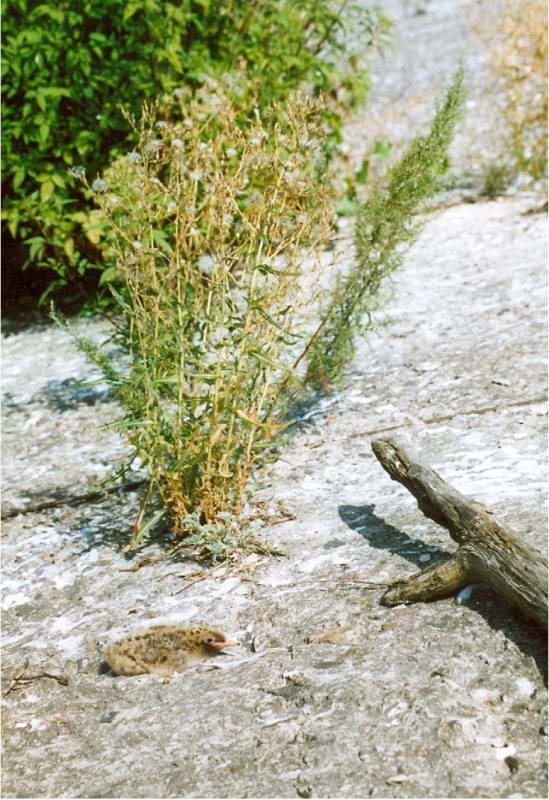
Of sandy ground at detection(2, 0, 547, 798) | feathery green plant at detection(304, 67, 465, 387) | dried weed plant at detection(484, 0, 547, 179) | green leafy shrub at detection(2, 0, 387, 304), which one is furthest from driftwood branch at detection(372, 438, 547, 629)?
dried weed plant at detection(484, 0, 547, 179)

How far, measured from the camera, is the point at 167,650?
2420 mm

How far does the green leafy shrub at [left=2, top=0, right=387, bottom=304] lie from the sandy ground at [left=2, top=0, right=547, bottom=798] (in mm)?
1141

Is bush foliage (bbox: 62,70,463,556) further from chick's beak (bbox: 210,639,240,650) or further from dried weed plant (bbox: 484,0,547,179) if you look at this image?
dried weed plant (bbox: 484,0,547,179)

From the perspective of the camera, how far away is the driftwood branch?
213cm

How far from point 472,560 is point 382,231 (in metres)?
1.75

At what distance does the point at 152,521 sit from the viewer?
287 centimetres

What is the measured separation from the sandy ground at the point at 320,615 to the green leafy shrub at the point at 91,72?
1.14 m

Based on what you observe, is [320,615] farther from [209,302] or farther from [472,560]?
[209,302]

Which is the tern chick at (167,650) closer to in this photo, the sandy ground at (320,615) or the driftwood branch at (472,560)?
the sandy ground at (320,615)

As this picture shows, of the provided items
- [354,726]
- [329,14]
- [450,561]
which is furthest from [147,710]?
[329,14]

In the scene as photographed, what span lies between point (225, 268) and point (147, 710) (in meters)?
1.23

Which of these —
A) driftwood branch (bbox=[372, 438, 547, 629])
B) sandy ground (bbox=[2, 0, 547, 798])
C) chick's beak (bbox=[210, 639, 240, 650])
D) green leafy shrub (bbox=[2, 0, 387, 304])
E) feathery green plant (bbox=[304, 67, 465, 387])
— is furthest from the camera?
green leafy shrub (bbox=[2, 0, 387, 304])

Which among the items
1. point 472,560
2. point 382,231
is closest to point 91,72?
point 382,231

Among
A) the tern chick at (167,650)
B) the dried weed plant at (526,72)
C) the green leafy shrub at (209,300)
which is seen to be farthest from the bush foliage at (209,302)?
the dried weed plant at (526,72)
